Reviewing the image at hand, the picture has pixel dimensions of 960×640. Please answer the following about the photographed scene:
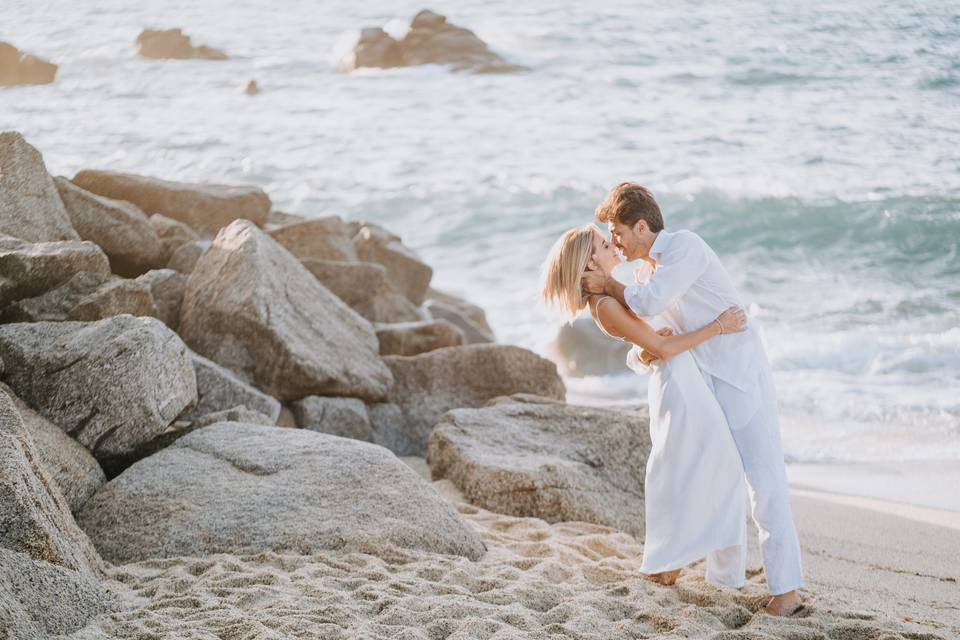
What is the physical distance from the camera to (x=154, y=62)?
36656 mm

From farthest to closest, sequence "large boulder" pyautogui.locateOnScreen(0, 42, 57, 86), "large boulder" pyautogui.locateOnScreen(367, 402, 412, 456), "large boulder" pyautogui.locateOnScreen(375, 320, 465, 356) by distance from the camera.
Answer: "large boulder" pyautogui.locateOnScreen(0, 42, 57, 86)
"large boulder" pyautogui.locateOnScreen(375, 320, 465, 356)
"large boulder" pyautogui.locateOnScreen(367, 402, 412, 456)

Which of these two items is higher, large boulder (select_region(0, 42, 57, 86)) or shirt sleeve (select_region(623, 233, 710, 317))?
shirt sleeve (select_region(623, 233, 710, 317))

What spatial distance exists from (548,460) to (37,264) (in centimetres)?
345

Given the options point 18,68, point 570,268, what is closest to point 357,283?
point 570,268

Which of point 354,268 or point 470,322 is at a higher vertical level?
point 354,268

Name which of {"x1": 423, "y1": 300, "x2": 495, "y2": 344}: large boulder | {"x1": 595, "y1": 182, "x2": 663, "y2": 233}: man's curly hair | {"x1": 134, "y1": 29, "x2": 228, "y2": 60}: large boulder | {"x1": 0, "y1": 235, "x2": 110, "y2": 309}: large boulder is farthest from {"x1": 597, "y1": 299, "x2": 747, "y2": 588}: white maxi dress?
{"x1": 134, "y1": 29, "x2": 228, "y2": 60}: large boulder

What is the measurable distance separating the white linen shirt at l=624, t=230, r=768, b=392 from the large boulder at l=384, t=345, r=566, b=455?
332 cm

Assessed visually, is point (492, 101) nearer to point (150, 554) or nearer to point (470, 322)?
point (470, 322)

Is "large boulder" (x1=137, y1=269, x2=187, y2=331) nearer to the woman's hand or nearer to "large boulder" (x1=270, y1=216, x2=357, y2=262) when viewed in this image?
"large boulder" (x1=270, y1=216, x2=357, y2=262)

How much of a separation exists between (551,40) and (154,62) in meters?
13.6

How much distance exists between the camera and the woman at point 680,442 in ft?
17.3

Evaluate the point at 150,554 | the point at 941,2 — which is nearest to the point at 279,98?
the point at 941,2

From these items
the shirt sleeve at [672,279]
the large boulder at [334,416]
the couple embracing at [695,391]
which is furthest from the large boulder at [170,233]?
the shirt sleeve at [672,279]

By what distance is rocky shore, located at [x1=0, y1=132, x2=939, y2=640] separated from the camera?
475 centimetres
